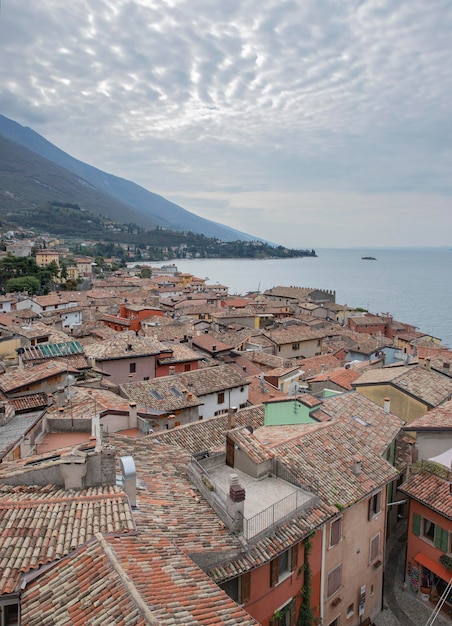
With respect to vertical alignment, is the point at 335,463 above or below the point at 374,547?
above

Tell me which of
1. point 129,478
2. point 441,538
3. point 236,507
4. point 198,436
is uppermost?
point 129,478

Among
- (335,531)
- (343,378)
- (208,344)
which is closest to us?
(335,531)

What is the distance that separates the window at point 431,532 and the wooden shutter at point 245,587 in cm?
770

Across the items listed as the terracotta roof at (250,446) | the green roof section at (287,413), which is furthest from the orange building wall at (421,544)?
the terracotta roof at (250,446)

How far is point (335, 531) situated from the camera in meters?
11.6

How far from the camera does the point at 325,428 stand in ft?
47.1

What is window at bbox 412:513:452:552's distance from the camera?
44.8 feet

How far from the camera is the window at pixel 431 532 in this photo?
538 inches

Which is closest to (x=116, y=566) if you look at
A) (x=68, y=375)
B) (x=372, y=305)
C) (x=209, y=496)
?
(x=209, y=496)

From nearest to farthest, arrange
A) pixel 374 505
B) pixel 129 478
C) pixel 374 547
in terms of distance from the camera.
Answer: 1. pixel 129 478
2. pixel 374 505
3. pixel 374 547

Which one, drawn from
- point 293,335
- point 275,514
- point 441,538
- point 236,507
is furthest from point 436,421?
point 293,335

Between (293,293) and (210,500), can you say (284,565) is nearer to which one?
(210,500)

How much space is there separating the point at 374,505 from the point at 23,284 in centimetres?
8521

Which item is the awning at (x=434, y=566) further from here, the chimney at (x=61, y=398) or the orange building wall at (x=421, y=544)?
the chimney at (x=61, y=398)
